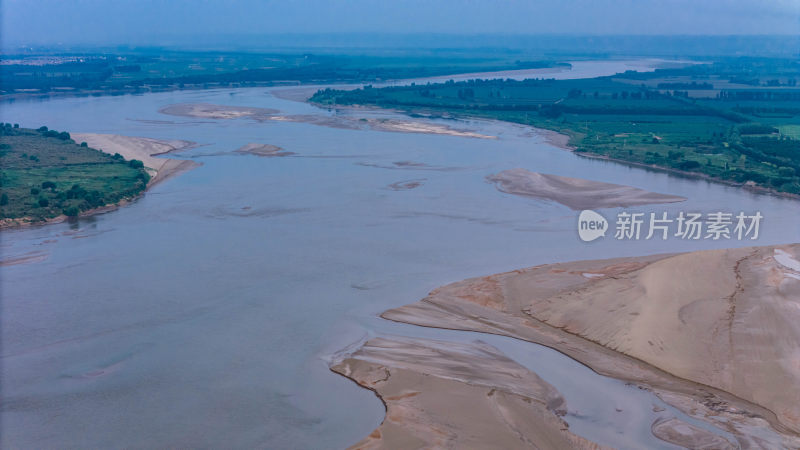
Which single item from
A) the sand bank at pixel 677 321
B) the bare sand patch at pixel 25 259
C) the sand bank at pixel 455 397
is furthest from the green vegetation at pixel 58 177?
the sand bank at pixel 455 397

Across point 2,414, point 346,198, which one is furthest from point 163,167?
point 2,414

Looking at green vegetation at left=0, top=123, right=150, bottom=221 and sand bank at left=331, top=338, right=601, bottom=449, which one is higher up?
green vegetation at left=0, top=123, right=150, bottom=221

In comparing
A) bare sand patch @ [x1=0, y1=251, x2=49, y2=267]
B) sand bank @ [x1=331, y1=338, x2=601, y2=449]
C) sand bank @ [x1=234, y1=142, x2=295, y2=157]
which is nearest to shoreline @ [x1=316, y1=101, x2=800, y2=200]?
sand bank @ [x1=234, y1=142, x2=295, y2=157]

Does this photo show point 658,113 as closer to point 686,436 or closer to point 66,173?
point 66,173

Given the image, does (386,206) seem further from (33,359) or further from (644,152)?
(644,152)

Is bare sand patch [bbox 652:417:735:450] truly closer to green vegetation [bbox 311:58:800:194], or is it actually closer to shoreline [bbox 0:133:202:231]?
green vegetation [bbox 311:58:800:194]

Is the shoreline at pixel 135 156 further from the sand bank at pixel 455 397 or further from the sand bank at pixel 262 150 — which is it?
the sand bank at pixel 455 397
